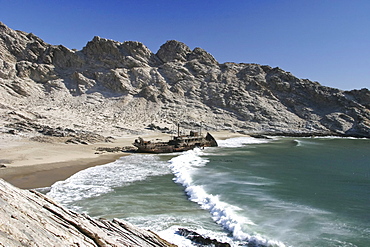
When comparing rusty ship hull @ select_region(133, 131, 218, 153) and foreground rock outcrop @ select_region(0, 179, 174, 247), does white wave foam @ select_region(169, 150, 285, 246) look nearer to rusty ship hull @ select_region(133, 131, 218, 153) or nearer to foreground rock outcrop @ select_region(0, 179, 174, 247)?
foreground rock outcrop @ select_region(0, 179, 174, 247)

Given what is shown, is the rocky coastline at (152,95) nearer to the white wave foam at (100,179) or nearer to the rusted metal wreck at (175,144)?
the rusted metal wreck at (175,144)

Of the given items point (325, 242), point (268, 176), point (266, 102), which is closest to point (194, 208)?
point (325, 242)

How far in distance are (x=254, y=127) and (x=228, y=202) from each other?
59530mm

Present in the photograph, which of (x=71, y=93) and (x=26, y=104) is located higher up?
(x=71, y=93)

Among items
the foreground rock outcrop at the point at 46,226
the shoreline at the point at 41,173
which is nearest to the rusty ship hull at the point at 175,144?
the shoreline at the point at 41,173

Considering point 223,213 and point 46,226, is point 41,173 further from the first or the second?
point 46,226

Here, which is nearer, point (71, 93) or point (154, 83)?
point (71, 93)

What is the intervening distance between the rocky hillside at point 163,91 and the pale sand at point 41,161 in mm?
24036

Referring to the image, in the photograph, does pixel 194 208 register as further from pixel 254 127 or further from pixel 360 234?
pixel 254 127

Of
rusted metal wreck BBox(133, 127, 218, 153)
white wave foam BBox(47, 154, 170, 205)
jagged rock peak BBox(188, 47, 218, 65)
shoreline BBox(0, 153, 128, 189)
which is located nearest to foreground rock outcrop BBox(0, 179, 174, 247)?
white wave foam BBox(47, 154, 170, 205)

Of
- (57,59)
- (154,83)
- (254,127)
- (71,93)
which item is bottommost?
(254,127)

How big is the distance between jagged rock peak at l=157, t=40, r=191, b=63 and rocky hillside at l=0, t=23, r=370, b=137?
0.38m

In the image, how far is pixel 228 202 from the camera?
484 inches

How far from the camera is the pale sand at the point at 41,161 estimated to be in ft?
51.0
